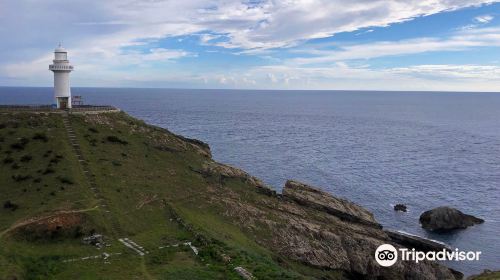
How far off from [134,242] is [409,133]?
169m

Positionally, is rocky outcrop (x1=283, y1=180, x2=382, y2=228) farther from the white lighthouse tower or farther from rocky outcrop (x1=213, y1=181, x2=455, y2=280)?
the white lighthouse tower

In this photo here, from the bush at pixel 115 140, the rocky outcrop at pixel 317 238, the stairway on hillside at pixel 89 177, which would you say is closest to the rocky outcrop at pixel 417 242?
the rocky outcrop at pixel 317 238

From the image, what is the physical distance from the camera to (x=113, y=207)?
1804 inches

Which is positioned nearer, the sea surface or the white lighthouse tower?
the white lighthouse tower

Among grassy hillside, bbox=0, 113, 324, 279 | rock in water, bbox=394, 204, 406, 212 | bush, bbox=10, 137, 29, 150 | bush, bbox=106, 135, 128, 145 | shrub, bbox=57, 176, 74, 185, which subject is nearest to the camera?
grassy hillside, bbox=0, 113, 324, 279

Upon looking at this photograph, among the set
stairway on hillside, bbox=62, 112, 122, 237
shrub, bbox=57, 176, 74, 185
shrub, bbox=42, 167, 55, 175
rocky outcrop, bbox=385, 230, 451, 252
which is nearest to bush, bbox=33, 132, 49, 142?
stairway on hillside, bbox=62, 112, 122, 237

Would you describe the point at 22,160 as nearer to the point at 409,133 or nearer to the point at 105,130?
the point at 105,130

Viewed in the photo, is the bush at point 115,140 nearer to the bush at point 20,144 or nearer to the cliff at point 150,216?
the cliff at point 150,216

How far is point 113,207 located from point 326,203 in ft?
107

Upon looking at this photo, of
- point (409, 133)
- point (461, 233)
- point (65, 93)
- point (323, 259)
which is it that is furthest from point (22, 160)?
point (409, 133)

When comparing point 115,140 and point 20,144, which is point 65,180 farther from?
point 115,140

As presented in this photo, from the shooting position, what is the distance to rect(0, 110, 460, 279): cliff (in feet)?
118

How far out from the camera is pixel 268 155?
12106cm

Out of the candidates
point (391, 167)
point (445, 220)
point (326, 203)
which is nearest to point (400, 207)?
point (445, 220)
